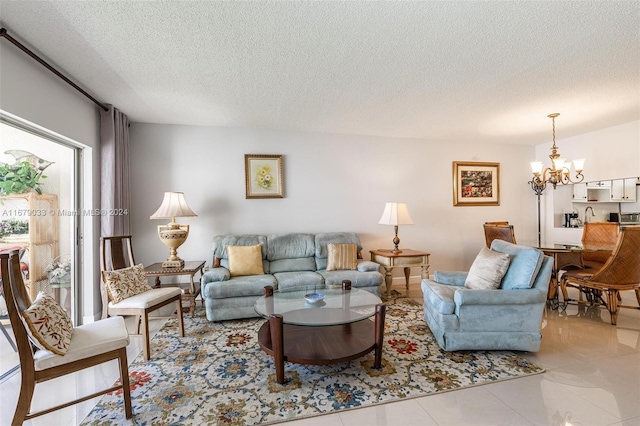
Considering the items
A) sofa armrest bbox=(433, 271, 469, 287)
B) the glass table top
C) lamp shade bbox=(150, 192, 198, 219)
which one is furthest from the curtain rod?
sofa armrest bbox=(433, 271, 469, 287)

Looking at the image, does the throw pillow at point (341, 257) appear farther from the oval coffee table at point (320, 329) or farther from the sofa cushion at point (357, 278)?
the oval coffee table at point (320, 329)

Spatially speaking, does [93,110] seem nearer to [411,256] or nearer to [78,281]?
[78,281]

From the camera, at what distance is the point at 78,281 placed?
3100 millimetres

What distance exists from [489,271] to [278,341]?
6.33 feet

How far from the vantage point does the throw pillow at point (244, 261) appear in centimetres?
351

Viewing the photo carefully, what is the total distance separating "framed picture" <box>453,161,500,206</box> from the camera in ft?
16.4

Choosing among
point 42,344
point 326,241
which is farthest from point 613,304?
point 42,344

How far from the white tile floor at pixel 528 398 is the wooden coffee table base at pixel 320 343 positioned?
14.0 inches

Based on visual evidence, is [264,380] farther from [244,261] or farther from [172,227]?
[172,227]

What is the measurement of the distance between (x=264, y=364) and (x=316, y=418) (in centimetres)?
73

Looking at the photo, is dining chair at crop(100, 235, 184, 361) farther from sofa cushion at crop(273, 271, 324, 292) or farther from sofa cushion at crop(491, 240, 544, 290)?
sofa cushion at crop(491, 240, 544, 290)

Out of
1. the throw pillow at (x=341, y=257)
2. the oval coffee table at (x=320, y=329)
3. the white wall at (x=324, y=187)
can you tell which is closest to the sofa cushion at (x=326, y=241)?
the throw pillow at (x=341, y=257)

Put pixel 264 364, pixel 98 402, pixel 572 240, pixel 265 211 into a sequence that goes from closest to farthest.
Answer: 1. pixel 98 402
2. pixel 264 364
3. pixel 265 211
4. pixel 572 240

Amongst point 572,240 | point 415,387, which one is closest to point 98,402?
point 415,387
